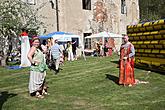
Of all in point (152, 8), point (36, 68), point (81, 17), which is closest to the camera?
point (36, 68)

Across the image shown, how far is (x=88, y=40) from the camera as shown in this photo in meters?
29.0

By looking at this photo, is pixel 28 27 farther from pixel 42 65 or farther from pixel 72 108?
pixel 72 108

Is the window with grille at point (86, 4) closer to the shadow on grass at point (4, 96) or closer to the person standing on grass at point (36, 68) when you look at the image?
the shadow on grass at point (4, 96)

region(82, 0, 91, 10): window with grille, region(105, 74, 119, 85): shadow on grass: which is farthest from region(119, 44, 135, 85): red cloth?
region(82, 0, 91, 10): window with grille

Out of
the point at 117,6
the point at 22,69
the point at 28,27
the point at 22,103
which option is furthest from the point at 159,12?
the point at 22,103

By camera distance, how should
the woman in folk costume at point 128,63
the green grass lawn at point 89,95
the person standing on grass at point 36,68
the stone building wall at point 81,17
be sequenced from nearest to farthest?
the green grass lawn at point 89,95 → the person standing on grass at point 36,68 → the woman in folk costume at point 128,63 → the stone building wall at point 81,17

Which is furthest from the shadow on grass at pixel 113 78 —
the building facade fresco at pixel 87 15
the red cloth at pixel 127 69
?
the building facade fresco at pixel 87 15

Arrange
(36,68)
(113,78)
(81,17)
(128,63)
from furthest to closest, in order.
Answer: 1. (81,17)
2. (113,78)
3. (128,63)
4. (36,68)

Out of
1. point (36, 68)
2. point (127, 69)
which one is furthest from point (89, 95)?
point (127, 69)

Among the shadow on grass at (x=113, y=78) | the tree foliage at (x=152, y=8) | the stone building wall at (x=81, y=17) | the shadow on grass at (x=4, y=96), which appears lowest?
the shadow on grass at (x=4, y=96)

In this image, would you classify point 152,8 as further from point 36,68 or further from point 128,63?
point 36,68

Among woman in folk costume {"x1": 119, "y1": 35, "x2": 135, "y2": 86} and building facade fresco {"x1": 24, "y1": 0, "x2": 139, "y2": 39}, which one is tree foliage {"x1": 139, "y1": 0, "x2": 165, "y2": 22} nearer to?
building facade fresco {"x1": 24, "y1": 0, "x2": 139, "y2": 39}

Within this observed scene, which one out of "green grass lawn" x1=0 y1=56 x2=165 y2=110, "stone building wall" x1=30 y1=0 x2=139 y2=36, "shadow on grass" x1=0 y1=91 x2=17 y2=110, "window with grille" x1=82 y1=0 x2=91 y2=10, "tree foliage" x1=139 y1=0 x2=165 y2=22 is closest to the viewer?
"green grass lawn" x1=0 y1=56 x2=165 y2=110

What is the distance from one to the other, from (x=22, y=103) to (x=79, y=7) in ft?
65.1
